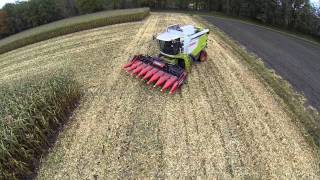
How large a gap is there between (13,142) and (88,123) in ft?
11.0

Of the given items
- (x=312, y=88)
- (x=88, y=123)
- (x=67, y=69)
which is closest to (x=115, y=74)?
(x=67, y=69)

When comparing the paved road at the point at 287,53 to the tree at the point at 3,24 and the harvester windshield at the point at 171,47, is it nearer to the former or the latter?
the harvester windshield at the point at 171,47

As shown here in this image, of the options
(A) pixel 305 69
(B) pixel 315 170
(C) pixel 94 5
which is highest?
(C) pixel 94 5

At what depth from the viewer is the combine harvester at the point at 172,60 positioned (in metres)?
15.8

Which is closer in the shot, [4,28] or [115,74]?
[115,74]

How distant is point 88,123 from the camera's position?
552 inches

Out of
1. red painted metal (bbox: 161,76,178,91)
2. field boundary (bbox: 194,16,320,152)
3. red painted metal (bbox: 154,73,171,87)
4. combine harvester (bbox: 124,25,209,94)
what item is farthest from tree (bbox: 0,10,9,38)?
red painted metal (bbox: 161,76,178,91)

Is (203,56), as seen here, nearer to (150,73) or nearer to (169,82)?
(150,73)

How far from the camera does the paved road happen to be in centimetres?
1694

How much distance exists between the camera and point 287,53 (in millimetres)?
22078

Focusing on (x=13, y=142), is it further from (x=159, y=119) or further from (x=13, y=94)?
(x=159, y=119)

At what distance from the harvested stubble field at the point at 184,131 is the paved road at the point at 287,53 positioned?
6.78 ft

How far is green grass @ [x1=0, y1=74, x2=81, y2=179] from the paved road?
39.0ft

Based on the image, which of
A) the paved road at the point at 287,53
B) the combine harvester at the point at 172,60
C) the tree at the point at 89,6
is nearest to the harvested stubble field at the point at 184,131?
the combine harvester at the point at 172,60
